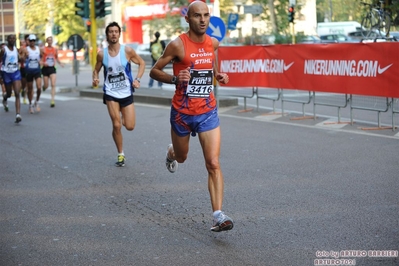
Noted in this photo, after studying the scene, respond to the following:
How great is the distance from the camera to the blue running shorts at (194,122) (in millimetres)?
6980

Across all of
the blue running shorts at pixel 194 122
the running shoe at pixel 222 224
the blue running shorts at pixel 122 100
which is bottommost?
the running shoe at pixel 222 224

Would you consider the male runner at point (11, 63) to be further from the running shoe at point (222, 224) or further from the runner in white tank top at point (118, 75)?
the running shoe at point (222, 224)

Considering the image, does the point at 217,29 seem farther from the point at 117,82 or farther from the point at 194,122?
the point at 194,122

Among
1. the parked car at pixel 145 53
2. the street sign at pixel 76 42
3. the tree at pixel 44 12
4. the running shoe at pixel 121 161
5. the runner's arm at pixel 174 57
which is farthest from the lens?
the parked car at pixel 145 53

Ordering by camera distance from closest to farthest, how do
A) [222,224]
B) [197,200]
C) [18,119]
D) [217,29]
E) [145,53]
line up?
1. [222,224]
2. [197,200]
3. [18,119]
4. [217,29]
5. [145,53]

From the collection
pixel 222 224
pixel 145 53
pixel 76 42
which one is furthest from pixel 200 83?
pixel 145 53

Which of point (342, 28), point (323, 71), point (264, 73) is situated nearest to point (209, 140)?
point (323, 71)

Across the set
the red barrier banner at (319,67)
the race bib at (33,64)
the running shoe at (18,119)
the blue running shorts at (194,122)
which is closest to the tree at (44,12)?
the race bib at (33,64)

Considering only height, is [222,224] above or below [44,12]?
below

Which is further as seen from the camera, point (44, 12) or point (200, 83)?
point (44, 12)

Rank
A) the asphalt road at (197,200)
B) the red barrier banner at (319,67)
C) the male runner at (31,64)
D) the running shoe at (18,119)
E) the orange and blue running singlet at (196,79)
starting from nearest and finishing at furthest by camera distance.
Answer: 1. the asphalt road at (197,200)
2. the orange and blue running singlet at (196,79)
3. the red barrier banner at (319,67)
4. the running shoe at (18,119)
5. the male runner at (31,64)

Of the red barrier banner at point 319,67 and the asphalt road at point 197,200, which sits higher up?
the red barrier banner at point 319,67

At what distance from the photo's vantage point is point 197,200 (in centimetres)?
823

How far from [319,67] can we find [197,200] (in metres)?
7.48
